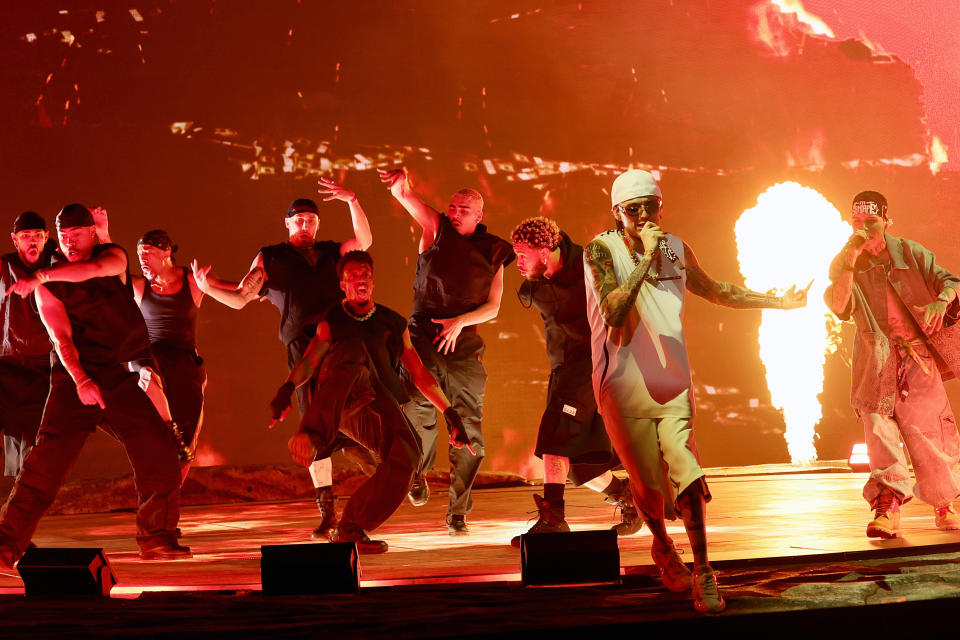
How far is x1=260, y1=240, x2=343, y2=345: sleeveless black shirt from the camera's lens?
6062 mm

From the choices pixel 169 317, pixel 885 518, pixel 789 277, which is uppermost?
pixel 789 277

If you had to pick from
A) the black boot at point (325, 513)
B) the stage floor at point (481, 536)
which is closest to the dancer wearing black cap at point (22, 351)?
the stage floor at point (481, 536)

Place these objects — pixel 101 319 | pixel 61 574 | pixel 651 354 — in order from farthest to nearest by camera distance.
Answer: pixel 101 319
pixel 61 574
pixel 651 354

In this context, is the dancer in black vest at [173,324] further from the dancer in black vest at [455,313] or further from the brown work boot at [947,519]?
the brown work boot at [947,519]

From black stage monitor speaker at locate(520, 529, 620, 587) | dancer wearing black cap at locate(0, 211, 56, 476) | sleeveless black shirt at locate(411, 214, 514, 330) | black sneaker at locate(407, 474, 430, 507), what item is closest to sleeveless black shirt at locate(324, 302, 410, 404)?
sleeveless black shirt at locate(411, 214, 514, 330)

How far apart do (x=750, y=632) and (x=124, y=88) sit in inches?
285

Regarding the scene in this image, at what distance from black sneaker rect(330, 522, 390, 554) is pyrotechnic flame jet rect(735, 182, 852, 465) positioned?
20.3 ft

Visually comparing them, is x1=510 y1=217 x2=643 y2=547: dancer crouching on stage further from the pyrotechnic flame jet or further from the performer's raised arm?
the pyrotechnic flame jet

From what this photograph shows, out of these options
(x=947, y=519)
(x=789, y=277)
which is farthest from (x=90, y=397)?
(x=789, y=277)

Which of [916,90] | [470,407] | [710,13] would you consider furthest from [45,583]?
[916,90]

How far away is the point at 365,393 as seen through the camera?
5.20m

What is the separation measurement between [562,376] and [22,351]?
2985 millimetres

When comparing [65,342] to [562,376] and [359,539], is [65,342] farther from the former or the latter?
[562,376]

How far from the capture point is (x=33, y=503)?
4.84 m
